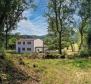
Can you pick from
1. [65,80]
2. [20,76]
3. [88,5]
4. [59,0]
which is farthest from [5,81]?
[88,5]

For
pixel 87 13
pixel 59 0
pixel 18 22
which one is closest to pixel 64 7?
pixel 59 0

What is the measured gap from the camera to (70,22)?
46.8 m

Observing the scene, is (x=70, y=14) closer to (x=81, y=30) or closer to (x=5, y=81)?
(x=81, y=30)

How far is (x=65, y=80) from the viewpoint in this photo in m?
11.1

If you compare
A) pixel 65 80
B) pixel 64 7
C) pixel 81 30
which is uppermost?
pixel 64 7

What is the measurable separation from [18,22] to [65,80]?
36092 mm

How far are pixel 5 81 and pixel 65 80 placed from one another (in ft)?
8.53

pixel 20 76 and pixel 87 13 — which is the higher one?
pixel 87 13

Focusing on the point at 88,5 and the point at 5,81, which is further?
the point at 88,5

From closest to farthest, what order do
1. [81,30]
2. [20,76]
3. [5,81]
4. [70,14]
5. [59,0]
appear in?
[5,81] → [20,76] → [59,0] → [70,14] → [81,30]

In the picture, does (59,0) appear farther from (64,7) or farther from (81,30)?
(81,30)

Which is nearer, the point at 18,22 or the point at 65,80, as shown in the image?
the point at 65,80

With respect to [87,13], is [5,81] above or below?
below

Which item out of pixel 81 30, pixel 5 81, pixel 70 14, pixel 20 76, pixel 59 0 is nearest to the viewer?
pixel 5 81
